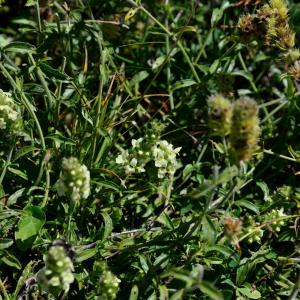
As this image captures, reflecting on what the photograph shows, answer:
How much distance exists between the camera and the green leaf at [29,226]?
2.71m

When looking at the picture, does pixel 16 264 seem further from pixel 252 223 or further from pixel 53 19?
pixel 53 19

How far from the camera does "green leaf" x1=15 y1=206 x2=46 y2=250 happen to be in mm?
2705

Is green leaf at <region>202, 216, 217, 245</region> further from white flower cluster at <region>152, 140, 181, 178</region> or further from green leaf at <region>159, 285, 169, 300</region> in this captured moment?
white flower cluster at <region>152, 140, 181, 178</region>

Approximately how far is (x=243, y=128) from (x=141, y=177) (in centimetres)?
126

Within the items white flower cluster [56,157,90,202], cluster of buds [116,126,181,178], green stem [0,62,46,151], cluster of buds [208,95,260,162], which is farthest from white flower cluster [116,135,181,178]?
cluster of buds [208,95,260,162]

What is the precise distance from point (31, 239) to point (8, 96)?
67 cm

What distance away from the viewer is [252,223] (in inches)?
107

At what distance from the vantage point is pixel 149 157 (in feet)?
9.65

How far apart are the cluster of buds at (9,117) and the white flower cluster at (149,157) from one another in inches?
20.2

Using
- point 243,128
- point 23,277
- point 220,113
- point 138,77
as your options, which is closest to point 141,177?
point 138,77

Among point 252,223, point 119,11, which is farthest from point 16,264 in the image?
point 119,11

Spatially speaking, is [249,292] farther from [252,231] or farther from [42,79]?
[42,79]

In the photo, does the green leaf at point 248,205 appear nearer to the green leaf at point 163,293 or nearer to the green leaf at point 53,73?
the green leaf at point 163,293

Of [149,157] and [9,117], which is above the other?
[9,117]
